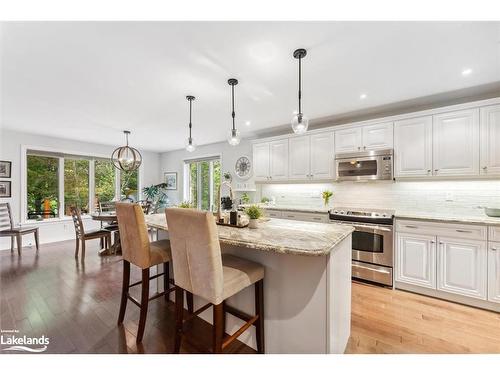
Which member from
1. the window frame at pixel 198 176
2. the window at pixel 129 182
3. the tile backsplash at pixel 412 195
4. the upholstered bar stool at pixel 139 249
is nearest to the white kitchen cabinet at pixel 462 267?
the tile backsplash at pixel 412 195

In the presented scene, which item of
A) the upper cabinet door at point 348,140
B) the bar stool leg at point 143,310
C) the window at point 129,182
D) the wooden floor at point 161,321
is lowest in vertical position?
the wooden floor at point 161,321

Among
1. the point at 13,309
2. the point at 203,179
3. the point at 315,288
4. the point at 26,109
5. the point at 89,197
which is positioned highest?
the point at 26,109

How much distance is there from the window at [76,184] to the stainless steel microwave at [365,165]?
6.19 m

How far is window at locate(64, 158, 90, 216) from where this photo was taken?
18.1 ft

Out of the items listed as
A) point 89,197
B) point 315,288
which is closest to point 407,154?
point 315,288

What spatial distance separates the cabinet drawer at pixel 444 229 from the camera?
7.64 ft

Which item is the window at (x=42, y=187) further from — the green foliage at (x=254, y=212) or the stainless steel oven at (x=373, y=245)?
the stainless steel oven at (x=373, y=245)

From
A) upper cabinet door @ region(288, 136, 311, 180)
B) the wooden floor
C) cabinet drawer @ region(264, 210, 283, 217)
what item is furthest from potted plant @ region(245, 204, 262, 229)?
upper cabinet door @ region(288, 136, 311, 180)

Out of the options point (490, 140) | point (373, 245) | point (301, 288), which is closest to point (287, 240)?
point (301, 288)
